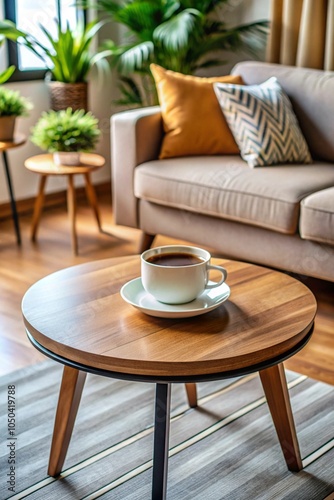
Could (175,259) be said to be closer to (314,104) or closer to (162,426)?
(162,426)

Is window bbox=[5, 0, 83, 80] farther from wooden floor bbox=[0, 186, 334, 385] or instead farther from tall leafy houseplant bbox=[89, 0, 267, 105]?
wooden floor bbox=[0, 186, 334, 385]

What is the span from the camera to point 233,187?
9.16 ft

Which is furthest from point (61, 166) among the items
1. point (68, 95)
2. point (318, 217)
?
point (318, 217)

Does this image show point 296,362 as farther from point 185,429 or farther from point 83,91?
point 83,91

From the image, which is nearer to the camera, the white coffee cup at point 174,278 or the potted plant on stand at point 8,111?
the white coffee cup at point 174,278

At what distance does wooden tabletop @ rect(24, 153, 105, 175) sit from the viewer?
10.6 ft

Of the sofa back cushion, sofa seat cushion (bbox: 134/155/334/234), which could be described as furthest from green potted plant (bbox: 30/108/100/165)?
the sofa back cushion

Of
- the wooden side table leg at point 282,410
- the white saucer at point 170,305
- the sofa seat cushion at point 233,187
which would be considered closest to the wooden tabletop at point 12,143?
the sofa seat cushion at point 233,187

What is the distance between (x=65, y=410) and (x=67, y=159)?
1837 mm

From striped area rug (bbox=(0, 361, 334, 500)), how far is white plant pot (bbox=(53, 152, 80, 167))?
130 cm

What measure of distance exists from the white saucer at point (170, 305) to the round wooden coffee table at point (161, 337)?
0.02 m

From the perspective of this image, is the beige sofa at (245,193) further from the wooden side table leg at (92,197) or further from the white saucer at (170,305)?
the white saucer at (170,305)

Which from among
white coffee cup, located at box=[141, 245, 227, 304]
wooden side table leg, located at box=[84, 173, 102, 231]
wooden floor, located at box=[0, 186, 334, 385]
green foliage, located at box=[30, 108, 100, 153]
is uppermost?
white coffee cup, located at box=[141, 245, 227, 304]

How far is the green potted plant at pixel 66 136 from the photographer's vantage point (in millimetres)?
3248
